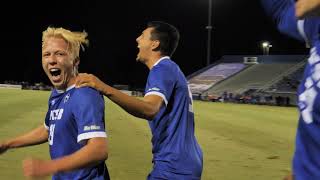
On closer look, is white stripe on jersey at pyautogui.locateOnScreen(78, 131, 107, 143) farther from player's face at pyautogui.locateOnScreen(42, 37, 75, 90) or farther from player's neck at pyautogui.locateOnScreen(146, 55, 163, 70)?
player's neck at pyautogui.locateOnScreen(146, 55, 163, 70)

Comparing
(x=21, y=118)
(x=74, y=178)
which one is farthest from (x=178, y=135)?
(x=21, y=118)

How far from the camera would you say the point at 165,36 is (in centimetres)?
425

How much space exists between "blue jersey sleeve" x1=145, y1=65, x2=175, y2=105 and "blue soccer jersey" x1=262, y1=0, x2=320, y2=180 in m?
1.69

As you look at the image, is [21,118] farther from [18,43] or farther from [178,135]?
[18,43]

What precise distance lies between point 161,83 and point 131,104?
57cm

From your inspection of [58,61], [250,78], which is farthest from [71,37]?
[250,78]

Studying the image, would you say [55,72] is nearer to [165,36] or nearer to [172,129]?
[172,129]

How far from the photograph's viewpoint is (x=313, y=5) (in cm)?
182

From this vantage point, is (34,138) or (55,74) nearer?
(55,74)

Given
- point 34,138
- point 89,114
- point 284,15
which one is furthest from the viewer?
point 34,138

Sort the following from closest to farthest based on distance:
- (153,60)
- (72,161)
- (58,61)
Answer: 1. (72,161)
2. (58,61)
3. (153,60)

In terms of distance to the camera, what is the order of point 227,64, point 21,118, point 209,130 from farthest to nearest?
point 227,64 < point 21,118 < point 209,130

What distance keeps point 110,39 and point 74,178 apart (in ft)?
280

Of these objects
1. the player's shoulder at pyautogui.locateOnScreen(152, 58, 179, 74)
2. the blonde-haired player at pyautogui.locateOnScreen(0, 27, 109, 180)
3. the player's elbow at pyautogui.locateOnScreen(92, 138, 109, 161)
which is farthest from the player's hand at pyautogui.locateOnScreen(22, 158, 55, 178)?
the player's shoulder at pyautogui.locateOnScreen(152, 58, 179, 74)
